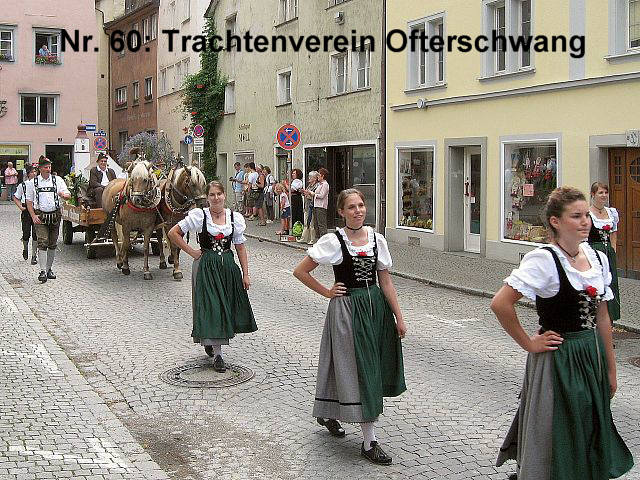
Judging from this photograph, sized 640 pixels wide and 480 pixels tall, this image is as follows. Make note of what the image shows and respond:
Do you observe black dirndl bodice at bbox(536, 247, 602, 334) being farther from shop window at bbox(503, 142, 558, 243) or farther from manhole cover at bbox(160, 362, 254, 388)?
shop window at bbox(503, 142, 558, 243)

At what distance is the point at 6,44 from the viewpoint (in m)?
46.6

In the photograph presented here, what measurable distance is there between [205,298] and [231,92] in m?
28.4

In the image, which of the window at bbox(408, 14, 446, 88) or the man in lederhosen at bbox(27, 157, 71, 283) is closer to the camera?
the man in lederhosen at bbox(27, 157, 71, 283)

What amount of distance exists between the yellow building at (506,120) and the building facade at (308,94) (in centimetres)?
161

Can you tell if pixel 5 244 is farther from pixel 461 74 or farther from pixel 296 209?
pixel 461 74

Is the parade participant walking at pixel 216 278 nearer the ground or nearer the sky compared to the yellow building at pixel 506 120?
nearer the ground

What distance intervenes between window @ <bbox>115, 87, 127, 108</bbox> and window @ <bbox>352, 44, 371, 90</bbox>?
100 feet

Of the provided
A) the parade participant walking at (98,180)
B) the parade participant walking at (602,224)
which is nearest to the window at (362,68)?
the parade participant walking at (98,180)

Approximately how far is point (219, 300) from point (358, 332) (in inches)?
100

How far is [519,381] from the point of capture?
829cm

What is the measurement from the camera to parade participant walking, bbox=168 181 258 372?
27.3ft

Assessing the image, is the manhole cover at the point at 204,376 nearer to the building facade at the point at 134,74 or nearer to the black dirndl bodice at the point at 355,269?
the black dirndl bodice at the point at 355,269

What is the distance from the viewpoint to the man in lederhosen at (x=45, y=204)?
14.6 m

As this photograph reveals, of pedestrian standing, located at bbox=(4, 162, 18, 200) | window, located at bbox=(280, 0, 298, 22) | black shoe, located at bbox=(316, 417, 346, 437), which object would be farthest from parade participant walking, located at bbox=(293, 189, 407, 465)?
pedestrian standing, located at bbox=(4, 162, 18, 200)
